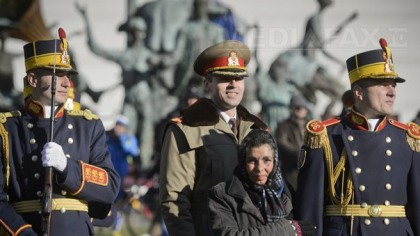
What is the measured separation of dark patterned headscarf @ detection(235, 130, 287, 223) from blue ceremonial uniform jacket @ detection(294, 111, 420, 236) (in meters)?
0.55

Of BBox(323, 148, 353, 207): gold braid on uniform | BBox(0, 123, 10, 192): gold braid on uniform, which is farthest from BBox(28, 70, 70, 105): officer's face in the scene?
BBox(323, 148, 353, 207): gold braid on uniform

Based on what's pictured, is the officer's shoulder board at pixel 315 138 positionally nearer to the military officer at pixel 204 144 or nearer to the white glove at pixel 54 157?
the military officer at pixel 204 144

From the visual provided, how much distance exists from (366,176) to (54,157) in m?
1.98

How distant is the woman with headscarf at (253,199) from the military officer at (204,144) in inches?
16.3

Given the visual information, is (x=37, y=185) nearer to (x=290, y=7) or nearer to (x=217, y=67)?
(x=217, y=67)

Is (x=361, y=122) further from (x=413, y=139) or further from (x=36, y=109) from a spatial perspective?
(x=36, y=109)

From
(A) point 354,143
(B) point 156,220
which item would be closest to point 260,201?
(A) point 354,143

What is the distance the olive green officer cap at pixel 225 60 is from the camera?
259 inches

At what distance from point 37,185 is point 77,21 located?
41.5ft

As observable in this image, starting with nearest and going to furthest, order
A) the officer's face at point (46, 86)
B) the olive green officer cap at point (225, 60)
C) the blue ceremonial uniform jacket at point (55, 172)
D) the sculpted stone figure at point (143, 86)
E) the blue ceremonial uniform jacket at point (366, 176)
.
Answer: the blue ceremonial uniform jacket at point (55, 172), the officer's face at point (46, 86), the blue ceremonial uniform jacket at point (366, 176), the olive green officer cap at point (225, 60), the sculpted stone figure at point (143, 86)

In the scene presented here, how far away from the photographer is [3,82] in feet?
59.4

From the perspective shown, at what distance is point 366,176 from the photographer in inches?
258

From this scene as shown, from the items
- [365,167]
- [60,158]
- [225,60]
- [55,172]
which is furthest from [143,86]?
[60,158]

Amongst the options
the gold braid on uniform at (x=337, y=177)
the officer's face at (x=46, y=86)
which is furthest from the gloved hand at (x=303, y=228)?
the officer's face at (x=46, y=86)
